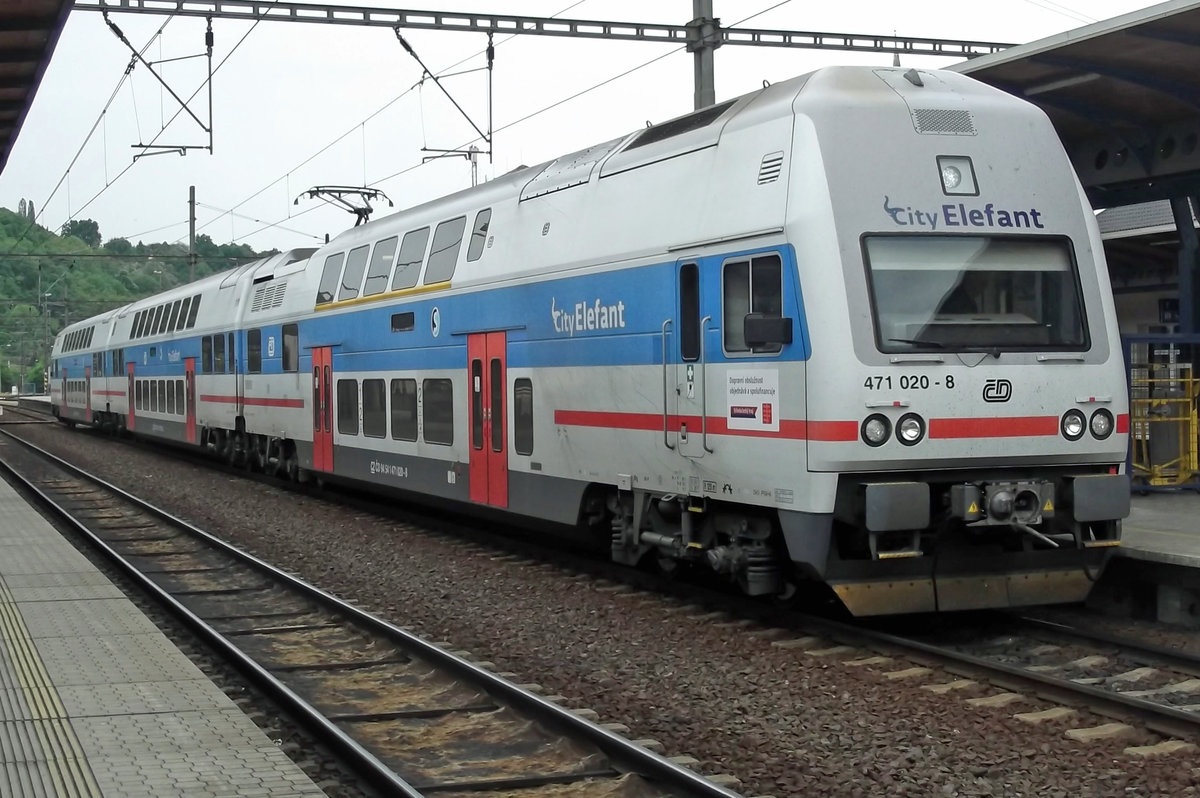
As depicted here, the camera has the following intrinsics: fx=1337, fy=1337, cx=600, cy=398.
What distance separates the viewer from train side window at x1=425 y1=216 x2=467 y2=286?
1411 centimetres

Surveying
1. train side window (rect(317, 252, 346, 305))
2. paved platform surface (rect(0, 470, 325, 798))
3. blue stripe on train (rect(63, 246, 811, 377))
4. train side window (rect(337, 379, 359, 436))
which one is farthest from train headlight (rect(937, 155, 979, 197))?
train side window (rect(317, 252, 346, 305))

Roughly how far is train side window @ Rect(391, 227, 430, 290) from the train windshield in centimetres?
752

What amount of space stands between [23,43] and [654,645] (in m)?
6.61

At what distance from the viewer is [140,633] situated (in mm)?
9367

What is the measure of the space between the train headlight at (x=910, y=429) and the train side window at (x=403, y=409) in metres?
7.80

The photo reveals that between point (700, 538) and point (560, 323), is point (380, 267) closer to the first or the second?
point (560, 323)

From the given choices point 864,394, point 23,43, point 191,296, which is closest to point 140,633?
point 23,43

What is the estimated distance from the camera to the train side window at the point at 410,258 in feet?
49.6

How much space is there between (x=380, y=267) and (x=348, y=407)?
2.11 meters

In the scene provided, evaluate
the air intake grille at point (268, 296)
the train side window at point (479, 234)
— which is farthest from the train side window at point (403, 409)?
the air intake grille at point (268, 296)

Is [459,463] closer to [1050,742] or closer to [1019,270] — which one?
[1019,270]

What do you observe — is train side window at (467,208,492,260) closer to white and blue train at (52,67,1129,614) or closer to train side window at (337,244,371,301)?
white and blue train at (52,67,1129,614)

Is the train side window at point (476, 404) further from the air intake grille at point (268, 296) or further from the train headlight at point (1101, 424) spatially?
the air intake grille at point (268, 296)

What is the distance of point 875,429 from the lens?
832cm
